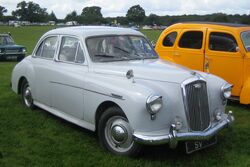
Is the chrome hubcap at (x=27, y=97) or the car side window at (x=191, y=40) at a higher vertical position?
the car side window at (x=191, y=40)

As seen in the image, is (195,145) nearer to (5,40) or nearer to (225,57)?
(225,57)

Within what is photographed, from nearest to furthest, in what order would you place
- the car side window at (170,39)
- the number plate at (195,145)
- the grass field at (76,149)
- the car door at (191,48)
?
the number plate at (195,145) → the grass field at (76,149) → the car door at (191,48) → the car side window at (170,39)

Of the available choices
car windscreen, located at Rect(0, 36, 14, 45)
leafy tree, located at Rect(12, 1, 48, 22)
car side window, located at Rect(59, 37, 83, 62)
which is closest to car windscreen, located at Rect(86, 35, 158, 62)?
car side window, located at Rect(59, 37, 83, 62)

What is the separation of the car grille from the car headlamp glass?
43 cm

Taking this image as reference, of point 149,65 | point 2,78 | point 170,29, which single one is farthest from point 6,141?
point 2,78

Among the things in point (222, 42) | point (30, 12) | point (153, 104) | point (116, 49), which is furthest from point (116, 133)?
point (30, 12)

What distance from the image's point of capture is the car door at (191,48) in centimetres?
923

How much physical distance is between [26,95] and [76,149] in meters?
2.83

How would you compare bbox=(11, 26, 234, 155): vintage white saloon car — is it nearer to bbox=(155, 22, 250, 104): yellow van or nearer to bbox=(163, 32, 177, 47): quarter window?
bbox=(155, 22, 250, 104): yellow van

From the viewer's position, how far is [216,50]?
8.98 m

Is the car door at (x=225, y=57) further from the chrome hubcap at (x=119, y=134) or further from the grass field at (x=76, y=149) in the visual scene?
the chrome hubcap at (x=119, y=134)

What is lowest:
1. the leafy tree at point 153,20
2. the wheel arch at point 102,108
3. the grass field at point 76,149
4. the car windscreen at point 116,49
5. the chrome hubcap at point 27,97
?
the leafy tree at point 153,20

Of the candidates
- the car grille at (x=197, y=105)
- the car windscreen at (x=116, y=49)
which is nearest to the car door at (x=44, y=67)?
the car windscreen at (x=116, y=49)

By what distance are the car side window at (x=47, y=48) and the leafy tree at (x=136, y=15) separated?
332 ft
